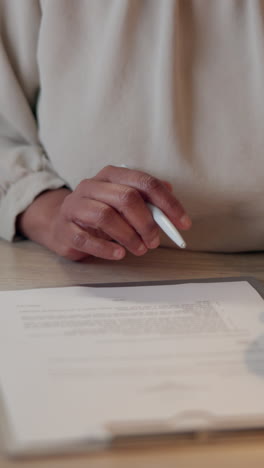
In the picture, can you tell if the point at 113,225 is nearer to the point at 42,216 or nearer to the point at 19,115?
the point at 42,216

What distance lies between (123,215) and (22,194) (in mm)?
209

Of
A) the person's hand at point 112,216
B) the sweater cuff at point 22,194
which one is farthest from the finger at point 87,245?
the sweater cuff at point 22,194

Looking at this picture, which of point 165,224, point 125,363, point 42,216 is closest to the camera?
point 125,363

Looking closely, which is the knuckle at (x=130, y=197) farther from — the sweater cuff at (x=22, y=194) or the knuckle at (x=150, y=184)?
the sweater cuff at (x=22, y=194)

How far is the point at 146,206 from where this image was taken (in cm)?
72

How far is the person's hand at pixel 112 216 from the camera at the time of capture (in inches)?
27.9

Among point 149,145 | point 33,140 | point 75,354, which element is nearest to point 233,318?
point 75,354

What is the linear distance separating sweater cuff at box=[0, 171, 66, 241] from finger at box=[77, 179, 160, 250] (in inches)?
5.3

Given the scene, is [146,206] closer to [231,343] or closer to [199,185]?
[199,185]

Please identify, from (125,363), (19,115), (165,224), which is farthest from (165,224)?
(19,115)

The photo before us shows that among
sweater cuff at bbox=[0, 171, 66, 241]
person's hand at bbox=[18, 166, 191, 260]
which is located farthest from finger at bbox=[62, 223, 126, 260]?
sweater cuff at bbox=[0, 171, 66, 241]

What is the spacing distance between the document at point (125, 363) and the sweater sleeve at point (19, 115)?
0.79ft

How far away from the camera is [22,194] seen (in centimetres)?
88

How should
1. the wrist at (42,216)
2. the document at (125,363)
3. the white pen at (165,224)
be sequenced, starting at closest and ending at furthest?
the document at (125,363) < the white pen at (165,224) < the wrist at (42,216)
